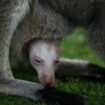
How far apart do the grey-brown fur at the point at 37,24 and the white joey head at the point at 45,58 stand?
0.09 metres

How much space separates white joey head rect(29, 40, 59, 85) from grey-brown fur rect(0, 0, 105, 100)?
0.09 metres

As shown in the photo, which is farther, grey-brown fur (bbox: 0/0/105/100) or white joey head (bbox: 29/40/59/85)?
white joey head (bbox: 29/40/59/85)

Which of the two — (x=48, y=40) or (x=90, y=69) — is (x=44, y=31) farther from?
(x=90, y=69)

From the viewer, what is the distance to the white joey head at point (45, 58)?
5621mm

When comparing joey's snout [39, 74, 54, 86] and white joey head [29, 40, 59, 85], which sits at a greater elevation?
white joey head [29, 40, 59, 85]

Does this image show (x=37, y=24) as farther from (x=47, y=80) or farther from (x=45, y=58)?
(x=47, y=80)

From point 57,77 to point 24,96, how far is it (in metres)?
1.02

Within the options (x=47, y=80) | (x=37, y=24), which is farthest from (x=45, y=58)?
(x=37, y=24)

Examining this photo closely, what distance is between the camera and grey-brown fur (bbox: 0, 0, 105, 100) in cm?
550

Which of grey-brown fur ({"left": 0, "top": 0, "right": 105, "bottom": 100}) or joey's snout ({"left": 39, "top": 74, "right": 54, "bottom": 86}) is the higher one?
grey-brown fur ({"left": 0, "top": 0, "right": 105, "bottom": 100})

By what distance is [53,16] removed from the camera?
582 centimetres

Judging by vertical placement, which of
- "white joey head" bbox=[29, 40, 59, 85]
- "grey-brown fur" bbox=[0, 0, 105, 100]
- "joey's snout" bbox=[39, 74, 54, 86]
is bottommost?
"joey's snout" bbox=[39, 74, 54, 86]

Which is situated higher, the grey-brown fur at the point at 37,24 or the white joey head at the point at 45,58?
the grey-brown fur at the point at 37,24

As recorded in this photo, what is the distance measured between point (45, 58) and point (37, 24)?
38cm
